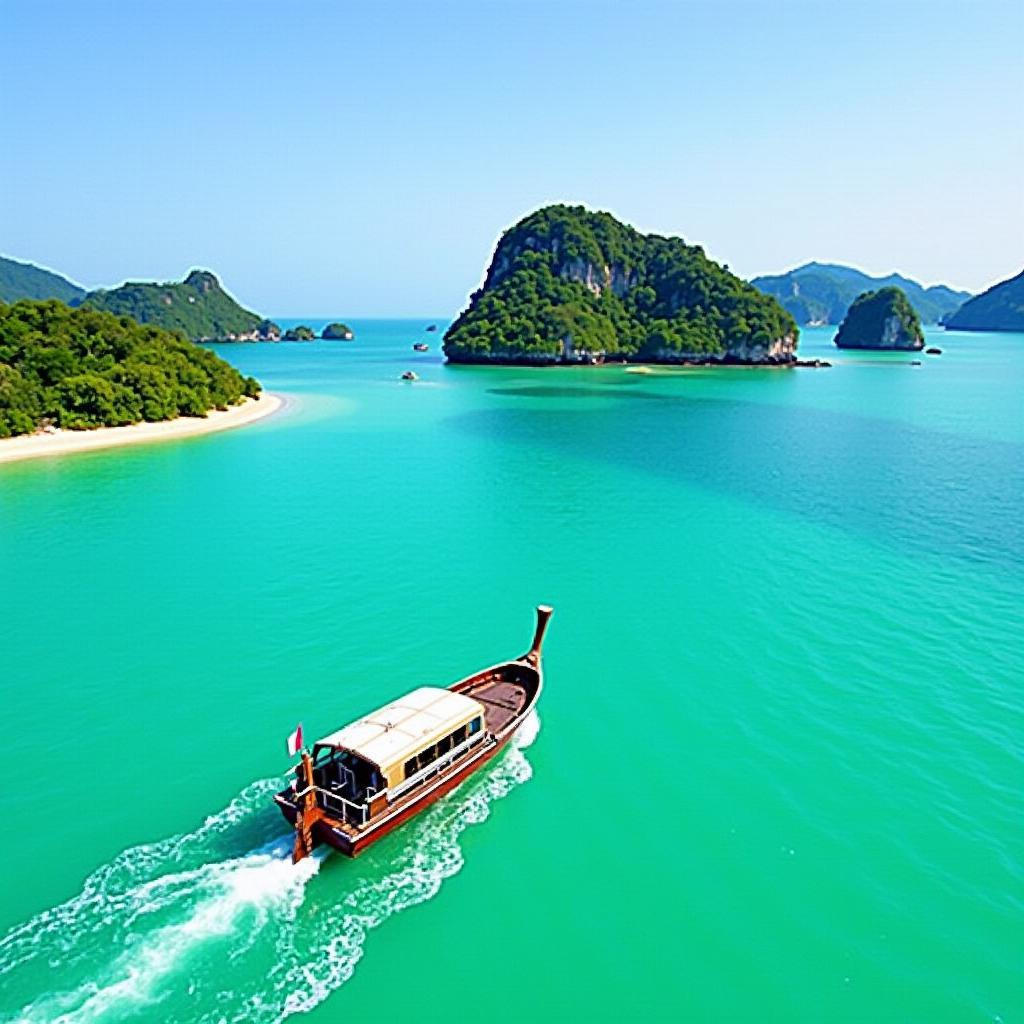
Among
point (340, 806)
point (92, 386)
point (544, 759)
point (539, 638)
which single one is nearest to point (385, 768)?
point (340, 806)

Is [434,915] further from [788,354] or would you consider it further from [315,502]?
[788,354]

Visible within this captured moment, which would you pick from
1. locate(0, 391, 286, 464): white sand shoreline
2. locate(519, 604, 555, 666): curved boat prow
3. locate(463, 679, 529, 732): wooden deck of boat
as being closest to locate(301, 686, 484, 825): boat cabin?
locate(463, 679, 529, 732): wooden deck of boat

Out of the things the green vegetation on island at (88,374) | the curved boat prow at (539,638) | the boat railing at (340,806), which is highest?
the green vegetation on island at (88,374)

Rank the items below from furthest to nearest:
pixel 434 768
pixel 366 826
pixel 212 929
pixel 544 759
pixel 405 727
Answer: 1. pixel 544 759
2. pixel 405 727
3. pixel 434 768
4. pixel 366 826
5. pixel 212 929

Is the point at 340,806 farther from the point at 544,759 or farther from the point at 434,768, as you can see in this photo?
the point at 544,759

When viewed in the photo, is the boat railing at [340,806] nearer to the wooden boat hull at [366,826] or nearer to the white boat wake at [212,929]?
the wooden boat hull at [366,826]

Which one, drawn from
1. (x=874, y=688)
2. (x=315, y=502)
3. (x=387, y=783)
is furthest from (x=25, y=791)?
(x=315, y=502)

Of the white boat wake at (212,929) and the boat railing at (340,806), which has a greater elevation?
the boat railing at (340,806)

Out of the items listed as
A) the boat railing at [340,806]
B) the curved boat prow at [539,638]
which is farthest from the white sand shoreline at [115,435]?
the boat railing at [340,806]
